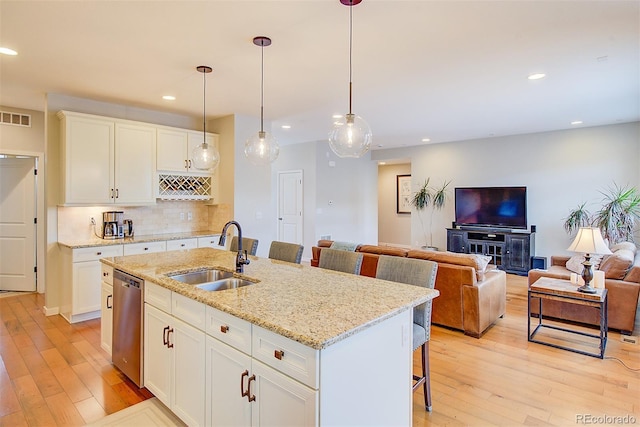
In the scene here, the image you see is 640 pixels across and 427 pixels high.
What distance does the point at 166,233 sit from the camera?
5262mm

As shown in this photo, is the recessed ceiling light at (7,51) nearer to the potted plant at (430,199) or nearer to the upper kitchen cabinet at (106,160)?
the upper kitchen cabinet at (106,160)

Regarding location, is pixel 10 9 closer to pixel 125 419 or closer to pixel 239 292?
pixel 239 292

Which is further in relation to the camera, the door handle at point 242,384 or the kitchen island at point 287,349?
the door handle at point 242,384

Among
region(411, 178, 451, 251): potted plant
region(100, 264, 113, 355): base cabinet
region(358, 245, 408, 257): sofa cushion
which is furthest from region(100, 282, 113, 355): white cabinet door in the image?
region(411, 178, 451, 251): potted plant

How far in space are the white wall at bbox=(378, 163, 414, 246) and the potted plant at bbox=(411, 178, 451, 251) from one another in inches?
74.5

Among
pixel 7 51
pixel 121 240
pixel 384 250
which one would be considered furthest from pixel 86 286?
pixel 384 250

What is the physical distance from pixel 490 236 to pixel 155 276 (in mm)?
6435

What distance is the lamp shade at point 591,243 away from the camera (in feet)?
10.8

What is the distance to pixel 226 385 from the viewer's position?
181 cm

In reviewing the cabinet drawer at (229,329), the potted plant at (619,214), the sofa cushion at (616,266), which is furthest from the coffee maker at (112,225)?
the potted plant at (619,214)

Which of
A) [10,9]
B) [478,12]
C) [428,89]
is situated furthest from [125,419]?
[428,89]

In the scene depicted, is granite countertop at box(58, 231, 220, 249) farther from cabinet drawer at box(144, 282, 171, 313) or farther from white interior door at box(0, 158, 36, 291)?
cabinet drawer at box(144, 282, 171, 313)

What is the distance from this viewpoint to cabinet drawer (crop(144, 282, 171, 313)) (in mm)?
2301

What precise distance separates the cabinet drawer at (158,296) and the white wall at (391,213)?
8560 millimetres
